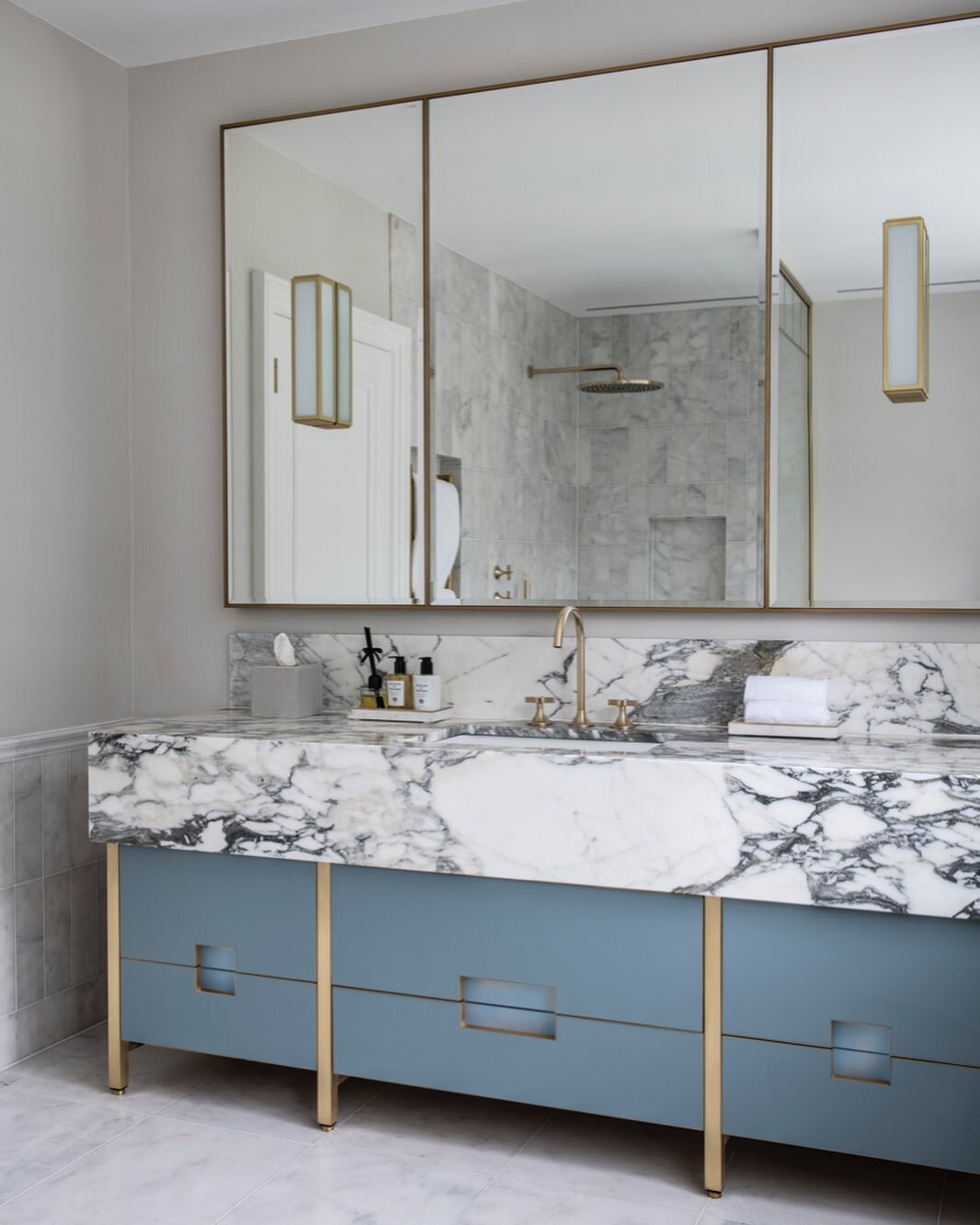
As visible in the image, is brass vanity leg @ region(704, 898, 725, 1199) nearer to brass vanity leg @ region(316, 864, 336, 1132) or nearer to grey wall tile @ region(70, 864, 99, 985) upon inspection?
brass vanity leg @ region(316, 864, 336, 1132)

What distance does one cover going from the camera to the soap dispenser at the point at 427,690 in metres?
2.71

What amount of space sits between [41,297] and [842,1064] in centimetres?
238

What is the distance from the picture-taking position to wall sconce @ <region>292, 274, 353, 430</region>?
2613mm

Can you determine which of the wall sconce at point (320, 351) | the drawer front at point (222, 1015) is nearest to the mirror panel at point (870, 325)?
the wall sconce at point (320, 351)

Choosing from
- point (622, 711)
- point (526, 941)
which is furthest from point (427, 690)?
point (526, 941)

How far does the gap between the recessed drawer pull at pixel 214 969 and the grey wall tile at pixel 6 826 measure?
1.77 feet

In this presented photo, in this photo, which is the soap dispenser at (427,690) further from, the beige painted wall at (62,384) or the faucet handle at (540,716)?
the beige painted wall at (62,384)

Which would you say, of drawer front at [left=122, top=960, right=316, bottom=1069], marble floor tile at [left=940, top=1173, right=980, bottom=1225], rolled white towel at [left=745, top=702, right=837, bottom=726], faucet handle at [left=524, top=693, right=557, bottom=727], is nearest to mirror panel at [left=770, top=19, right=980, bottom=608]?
rolled white towel at [left=745, top=702, right=837, bottom=726]

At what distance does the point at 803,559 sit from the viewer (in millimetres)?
2492

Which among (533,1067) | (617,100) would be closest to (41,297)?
(617,100)

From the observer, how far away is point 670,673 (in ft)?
8.62

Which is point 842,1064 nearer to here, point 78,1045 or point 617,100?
point 78,1045

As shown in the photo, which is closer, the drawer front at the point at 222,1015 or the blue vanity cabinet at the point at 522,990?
the blue vanity cabinet at the point at 522,990

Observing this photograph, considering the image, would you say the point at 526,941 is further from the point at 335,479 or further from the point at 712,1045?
the point at 335,479
